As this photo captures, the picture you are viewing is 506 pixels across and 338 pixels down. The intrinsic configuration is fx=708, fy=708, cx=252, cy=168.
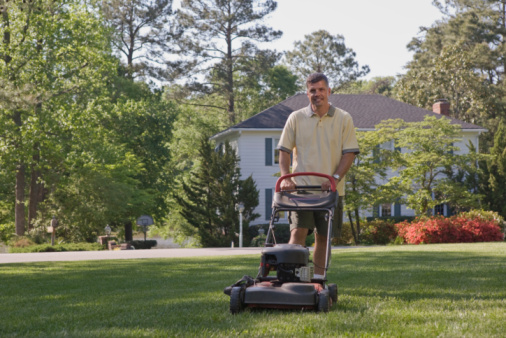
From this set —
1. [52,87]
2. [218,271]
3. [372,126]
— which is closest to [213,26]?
[372,126]

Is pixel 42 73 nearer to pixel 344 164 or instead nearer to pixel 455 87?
pixel 344 164

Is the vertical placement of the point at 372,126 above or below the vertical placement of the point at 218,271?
above

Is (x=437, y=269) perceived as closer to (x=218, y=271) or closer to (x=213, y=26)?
(x=218, y=271)

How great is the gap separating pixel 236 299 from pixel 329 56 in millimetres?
53303

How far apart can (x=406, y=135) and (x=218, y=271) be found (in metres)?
19.2

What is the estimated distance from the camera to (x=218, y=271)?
10109 mm

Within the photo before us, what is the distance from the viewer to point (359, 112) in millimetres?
37281

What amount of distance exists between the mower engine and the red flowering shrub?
19511 mm

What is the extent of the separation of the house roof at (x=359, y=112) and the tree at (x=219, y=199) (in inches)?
164

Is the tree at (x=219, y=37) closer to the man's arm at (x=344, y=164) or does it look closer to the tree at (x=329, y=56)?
the tree at (x=329, y=56)

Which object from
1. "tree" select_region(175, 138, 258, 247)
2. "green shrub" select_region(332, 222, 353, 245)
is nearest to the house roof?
"tree" select_region(175, 138, 258, 247)

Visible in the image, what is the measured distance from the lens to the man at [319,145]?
6.05 meters

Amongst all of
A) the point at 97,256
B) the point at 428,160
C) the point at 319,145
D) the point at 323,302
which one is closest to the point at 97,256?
the point at 97,256

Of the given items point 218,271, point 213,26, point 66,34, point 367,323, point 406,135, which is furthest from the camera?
point 213,26
